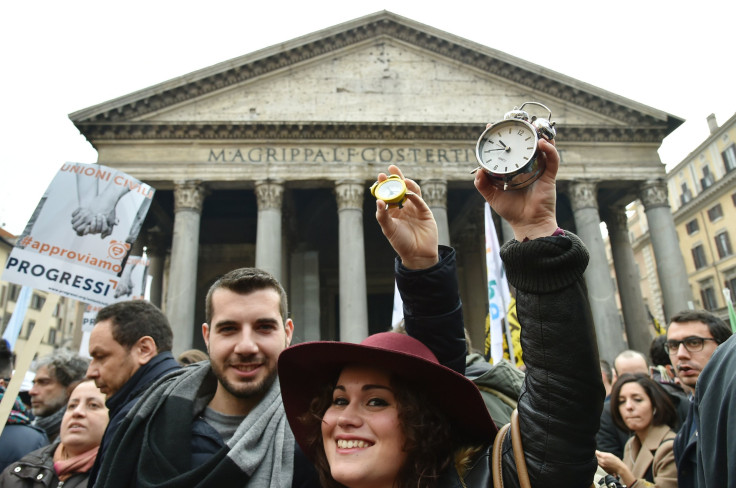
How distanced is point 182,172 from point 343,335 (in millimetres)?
7997

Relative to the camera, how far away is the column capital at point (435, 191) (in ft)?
60.0

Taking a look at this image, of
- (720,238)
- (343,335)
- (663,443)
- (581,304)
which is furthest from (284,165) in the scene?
(720,238)

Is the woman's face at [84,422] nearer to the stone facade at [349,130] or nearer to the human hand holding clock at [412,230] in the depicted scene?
the human hand holding clock at [412,230]

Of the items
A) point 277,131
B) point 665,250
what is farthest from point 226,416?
point 665,250

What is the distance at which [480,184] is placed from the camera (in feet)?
6.04

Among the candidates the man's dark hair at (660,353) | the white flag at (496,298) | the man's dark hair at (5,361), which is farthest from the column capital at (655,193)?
the man's dark hair at (5,361)

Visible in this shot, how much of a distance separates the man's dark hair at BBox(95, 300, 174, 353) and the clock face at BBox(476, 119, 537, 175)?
8.18ft

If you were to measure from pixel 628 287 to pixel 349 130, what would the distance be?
12791 millimetres

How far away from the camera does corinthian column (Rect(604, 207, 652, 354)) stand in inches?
795

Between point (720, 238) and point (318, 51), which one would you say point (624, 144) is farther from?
point (720, 238)

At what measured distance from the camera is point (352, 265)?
17281 mm

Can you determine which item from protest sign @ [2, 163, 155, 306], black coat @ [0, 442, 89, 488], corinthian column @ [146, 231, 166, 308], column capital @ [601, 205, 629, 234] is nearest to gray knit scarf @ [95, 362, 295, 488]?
black coat @ [0, 442, 89, 488]

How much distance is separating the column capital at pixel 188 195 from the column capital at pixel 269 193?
6.92ft

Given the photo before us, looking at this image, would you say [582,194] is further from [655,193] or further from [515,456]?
[515,456]
